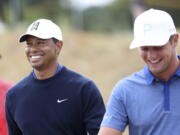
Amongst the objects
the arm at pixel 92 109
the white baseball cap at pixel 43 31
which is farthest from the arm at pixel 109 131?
the white baseball cap at pixel 43 31

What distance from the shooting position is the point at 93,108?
556 cm

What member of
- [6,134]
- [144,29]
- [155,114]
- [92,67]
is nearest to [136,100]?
[155,114]

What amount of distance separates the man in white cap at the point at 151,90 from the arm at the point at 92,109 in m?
0.76

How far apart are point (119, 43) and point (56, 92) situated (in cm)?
1710

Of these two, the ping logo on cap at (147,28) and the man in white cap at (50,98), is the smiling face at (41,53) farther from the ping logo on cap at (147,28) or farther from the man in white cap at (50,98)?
the ping logo on cap at (147,28)

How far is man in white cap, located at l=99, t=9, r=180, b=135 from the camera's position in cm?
451

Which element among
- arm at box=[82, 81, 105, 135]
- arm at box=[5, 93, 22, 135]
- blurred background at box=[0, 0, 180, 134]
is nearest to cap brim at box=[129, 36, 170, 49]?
arm at box=[82, 81, 105, 135]

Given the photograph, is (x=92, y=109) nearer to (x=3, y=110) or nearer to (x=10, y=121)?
(x=10, y=121)

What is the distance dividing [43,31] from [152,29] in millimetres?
1435

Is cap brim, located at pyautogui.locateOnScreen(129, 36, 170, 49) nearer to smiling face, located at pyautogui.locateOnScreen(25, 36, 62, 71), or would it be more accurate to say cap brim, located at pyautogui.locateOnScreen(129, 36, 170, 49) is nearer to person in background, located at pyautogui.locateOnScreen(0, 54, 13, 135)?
smiling face, located at pyautogui.locateOnScreen(25, 36, 62, 71)

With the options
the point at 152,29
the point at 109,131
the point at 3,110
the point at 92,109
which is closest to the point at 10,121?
the point at 3,110

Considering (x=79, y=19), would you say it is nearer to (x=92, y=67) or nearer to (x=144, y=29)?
(x=92, y=67)

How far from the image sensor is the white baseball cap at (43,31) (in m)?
5.73

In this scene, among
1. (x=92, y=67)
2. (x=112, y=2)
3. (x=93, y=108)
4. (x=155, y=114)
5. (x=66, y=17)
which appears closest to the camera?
(x=155, y=114)
